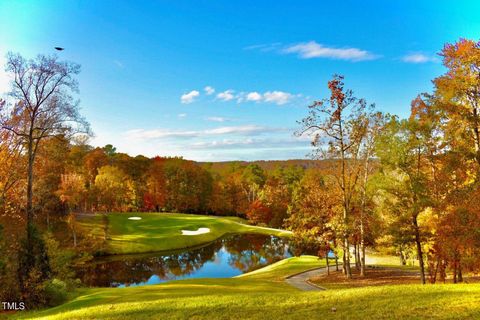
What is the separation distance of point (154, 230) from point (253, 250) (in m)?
16.7

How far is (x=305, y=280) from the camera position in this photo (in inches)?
1122

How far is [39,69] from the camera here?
70.3 ft

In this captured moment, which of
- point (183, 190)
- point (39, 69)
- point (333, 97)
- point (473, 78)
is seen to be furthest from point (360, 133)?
point (183, 190)

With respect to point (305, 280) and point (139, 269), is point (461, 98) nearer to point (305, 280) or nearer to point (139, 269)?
point (305, 280)

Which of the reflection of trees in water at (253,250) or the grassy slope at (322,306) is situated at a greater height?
the grassy slope at (322,306)

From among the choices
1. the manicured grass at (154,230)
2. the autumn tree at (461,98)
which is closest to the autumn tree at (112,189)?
the manicured grass at (154,230)

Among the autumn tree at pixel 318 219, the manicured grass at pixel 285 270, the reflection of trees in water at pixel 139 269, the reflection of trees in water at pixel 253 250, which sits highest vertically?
the autumn tree at pixel 318 219

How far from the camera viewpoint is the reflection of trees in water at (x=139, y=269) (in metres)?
38.4

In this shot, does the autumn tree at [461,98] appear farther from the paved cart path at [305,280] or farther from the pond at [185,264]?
the pond at [185,264]

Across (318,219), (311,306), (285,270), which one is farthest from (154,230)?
(311,306)

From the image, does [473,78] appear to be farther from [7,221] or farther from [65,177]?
[65,177]

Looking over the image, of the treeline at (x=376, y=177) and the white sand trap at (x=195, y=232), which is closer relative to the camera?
the treeline at (x=376, y=177)

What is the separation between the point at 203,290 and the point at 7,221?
843 inches

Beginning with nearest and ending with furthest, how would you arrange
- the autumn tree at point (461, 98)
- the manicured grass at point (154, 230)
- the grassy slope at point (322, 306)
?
the grassy slope at point (322, 306) → the autumn tree at point (461, 98) → the manicured grass at point (154, 230)
